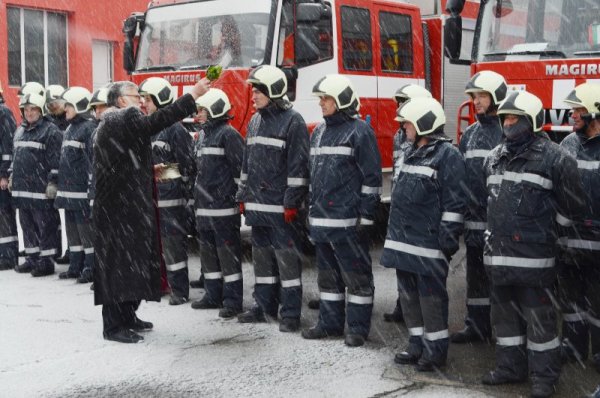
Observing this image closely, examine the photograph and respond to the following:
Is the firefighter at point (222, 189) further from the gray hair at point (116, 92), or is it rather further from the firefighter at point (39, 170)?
the firefighter at point (39, 170)

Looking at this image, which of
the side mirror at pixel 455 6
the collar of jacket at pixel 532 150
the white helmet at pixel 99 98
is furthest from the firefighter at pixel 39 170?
the collar of jacket at pixel 532 150

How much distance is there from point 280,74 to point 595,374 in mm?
3542

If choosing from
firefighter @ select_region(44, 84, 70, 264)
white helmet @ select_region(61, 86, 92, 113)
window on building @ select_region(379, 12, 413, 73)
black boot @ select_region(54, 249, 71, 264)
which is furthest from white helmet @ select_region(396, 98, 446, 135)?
black boot @ select_region(54, 249, 71, 264)

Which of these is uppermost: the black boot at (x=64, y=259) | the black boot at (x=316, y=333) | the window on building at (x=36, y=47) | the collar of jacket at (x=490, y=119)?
the window on building at (x=36, y=47)

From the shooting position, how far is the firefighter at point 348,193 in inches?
275

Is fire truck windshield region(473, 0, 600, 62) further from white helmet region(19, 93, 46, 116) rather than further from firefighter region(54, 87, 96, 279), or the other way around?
white helmet region(19, 93, 46, 116)

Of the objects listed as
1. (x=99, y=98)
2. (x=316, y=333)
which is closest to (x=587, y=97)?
(x=316, y=333)

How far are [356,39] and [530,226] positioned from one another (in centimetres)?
557

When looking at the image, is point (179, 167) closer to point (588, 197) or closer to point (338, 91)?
point (338, 91)

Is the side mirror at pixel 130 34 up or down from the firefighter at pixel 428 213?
up

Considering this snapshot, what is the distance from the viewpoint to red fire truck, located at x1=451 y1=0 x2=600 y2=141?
26.0ft

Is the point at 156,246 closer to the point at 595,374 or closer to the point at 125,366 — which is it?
the point at 125,366

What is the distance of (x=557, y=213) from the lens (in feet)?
19.0

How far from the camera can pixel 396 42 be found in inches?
455
